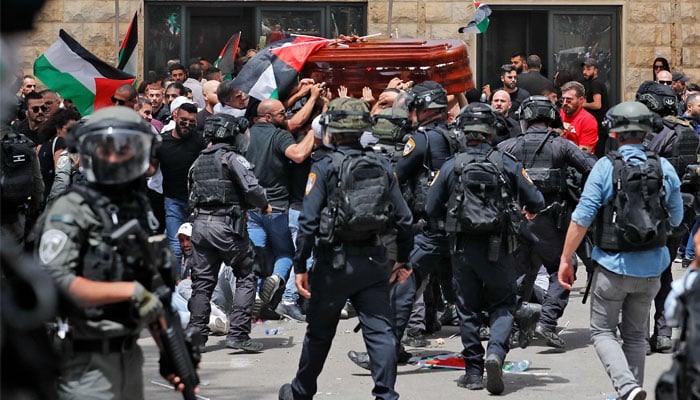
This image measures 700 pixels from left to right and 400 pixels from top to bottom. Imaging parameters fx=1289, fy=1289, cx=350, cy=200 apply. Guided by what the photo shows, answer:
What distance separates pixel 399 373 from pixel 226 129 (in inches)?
86.7

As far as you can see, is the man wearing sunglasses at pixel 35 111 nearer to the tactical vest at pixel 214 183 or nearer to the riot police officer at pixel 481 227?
the tactical vest at pixel 214 183

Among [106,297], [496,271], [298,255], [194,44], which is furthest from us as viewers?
[194,44]

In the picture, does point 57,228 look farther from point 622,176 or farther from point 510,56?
point 510,56

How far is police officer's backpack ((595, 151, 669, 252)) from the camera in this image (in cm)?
753

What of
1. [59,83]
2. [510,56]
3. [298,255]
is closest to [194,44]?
[510,56]

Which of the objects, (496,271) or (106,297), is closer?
(106,297)

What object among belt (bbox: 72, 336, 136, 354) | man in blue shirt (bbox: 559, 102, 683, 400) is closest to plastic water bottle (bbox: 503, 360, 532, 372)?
man in blue shirt (bbox: 559, 102, 683, 400)

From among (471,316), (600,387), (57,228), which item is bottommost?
(600,387)

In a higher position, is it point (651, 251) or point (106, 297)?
point (106, 297)

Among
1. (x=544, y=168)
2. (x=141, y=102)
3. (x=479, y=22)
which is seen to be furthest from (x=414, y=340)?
(x=479, y=22)

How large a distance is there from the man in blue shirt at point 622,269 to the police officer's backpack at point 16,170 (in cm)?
410

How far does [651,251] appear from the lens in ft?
24.9

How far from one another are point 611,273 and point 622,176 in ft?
1.88

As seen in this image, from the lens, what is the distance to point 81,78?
12672 millimetres
